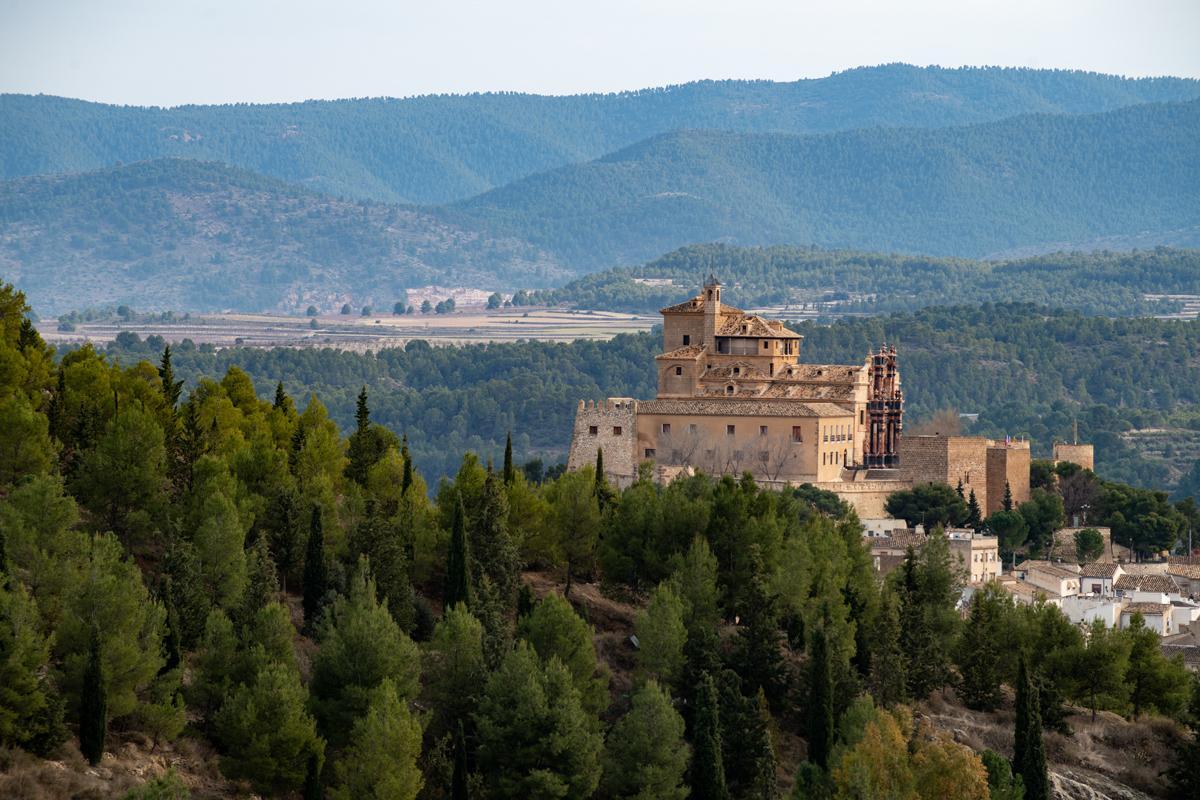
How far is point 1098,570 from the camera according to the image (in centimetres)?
7400

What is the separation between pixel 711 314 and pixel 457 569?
3248 centimetres

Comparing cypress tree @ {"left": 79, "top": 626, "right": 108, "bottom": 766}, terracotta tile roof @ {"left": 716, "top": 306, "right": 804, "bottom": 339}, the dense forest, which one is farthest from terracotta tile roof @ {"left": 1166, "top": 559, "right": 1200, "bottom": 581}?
cypress tree @ {"left": 79, "top": 626, "right": 108, "bottom": 766}

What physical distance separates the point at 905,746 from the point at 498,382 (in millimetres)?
112966

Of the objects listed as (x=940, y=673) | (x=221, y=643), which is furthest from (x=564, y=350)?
(x=221, y=643)

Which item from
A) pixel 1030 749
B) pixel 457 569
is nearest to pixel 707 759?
pixel 457 569

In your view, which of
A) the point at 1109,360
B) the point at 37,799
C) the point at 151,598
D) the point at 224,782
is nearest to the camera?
the point at 37,799

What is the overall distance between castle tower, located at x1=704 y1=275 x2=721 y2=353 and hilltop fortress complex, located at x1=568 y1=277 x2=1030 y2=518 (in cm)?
3

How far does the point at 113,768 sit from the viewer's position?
135ft

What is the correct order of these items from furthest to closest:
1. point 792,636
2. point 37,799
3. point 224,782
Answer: point 792,636 < point 224,782 < point 37,799

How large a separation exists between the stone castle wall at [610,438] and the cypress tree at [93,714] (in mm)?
36136

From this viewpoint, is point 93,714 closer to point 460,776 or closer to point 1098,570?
point 460,776

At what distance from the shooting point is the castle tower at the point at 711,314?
8244 cm

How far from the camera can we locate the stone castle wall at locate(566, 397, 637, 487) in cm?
7700

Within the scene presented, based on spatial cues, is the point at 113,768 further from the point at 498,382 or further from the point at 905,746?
the point at 498,382
